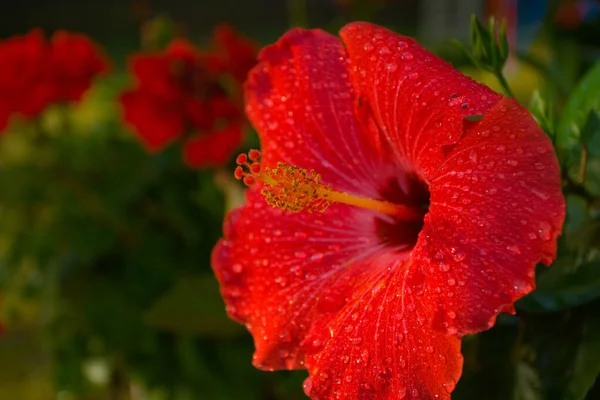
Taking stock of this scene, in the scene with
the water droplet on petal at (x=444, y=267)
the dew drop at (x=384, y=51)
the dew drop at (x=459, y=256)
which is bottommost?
the water droplet on petal at (x=444, y=267)

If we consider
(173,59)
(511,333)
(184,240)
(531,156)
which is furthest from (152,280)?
(531,156)

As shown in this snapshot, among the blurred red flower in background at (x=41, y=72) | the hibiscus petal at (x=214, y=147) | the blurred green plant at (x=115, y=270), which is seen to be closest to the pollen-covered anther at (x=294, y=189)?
the blurred green plant at (x=115, y=270)

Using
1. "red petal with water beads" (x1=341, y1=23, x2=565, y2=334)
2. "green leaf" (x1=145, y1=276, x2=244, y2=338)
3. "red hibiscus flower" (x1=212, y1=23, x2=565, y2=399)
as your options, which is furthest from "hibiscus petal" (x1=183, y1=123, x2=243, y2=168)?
"red petal with water beads" (x1=341, y1=23, x2=565, y2=334)

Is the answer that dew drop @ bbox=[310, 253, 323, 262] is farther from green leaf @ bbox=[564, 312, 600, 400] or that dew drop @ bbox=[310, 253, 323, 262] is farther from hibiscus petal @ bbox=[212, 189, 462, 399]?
green leaf @ bbox=[564, 312, 600, 400]

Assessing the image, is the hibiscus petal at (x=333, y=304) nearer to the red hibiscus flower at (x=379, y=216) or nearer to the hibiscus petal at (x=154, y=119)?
the red hibiscus flower at (x=379, y=216)

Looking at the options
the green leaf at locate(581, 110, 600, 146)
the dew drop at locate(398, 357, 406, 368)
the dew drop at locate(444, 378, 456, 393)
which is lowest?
the dew drop at locate(398, 357, 406, 368)

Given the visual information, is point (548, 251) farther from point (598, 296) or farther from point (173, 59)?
point (173, 59)

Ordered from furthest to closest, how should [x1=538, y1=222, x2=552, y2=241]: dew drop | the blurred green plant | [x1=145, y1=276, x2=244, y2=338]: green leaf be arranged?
the blurred green plant
[x1=145, y1=276, x2=244, y2=338]: green leaf
[x1=538, y1=222, x2=552, y2=241]: dew drop
